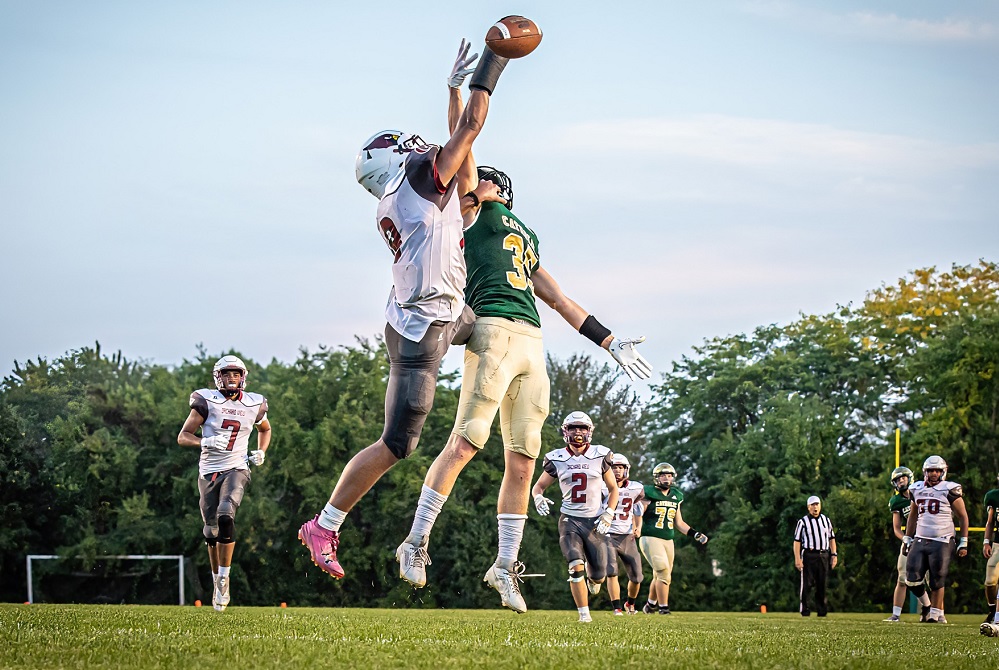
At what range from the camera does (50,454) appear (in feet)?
104

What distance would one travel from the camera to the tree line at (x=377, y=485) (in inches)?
1187

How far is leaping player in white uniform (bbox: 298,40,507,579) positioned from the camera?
6.23m

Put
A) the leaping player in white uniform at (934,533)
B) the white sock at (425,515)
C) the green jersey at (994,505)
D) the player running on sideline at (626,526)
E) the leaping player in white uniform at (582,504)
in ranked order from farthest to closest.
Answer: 1. the player running on sideline at (626,526)
2. the leaping player in white uniform at (934,533)
3. the leaping player in white uniform at (582,504)
4. the green jersey at (994,505)
5. the white sock at (425,515)

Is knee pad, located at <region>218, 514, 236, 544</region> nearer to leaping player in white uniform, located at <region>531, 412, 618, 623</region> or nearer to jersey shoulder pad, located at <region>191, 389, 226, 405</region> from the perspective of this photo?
jersey shoulder pad, located at <region>191, 389, 226, 405</region>

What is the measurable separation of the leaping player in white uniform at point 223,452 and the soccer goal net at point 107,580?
18.9 metres

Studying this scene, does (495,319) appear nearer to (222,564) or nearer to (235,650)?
(235,650)

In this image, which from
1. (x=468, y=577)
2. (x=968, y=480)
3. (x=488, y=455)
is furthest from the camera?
(x=488, y=455)

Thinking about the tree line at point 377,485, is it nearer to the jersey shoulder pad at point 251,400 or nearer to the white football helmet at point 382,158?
the jersey shoulder pad at point 251,400

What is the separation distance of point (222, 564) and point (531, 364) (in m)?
5.47

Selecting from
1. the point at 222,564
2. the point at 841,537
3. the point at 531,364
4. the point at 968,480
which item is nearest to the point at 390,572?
the point at 841,537

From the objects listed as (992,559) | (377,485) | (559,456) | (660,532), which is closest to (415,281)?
(992,559)

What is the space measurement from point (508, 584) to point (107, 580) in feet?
83.7

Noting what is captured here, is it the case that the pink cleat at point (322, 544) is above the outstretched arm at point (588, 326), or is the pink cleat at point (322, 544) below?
below

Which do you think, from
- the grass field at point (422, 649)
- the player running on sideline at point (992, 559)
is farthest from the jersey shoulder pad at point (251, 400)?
the player running on sideline at point (992, 559)
